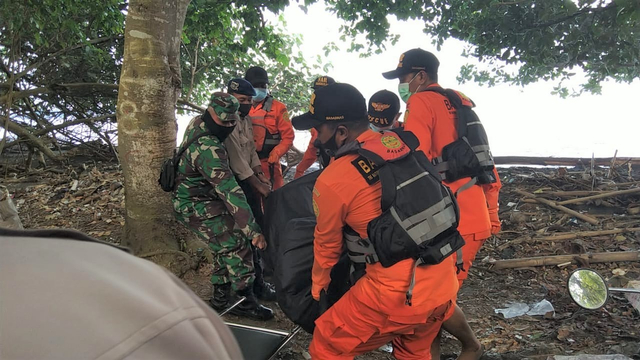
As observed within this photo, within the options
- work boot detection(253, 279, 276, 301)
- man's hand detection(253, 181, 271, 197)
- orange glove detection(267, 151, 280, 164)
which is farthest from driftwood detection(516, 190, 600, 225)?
man's hand detection(253, 181, 271, 197)

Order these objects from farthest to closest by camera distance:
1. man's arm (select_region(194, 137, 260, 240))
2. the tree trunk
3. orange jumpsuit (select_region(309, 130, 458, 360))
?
the tree trunk
man's arm (select_region(194, 137, 260, 240))
orange jumpsuit (select_region(309, 130, 458, 360))

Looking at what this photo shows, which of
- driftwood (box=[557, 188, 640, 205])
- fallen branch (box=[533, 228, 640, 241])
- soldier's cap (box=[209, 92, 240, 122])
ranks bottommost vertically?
fallen branch (box=[533, 228, 640, 241])

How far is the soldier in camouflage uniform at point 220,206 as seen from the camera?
318 centimetres

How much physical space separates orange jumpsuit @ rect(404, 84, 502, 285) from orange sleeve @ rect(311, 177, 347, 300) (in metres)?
1.00

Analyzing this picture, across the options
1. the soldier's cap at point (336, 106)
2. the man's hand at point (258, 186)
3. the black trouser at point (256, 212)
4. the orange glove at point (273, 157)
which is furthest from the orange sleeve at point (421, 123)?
the orange glove at point (273, 157)

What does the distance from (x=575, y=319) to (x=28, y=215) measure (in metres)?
6.70

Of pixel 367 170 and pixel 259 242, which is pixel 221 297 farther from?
pixel 367 170

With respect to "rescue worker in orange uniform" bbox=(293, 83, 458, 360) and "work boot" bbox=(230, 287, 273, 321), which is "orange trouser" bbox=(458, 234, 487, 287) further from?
"work boot" bbox=(230, 287, 273, 321)

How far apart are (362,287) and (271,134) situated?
3.14 m

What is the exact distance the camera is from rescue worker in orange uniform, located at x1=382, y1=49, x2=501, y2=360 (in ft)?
8.75

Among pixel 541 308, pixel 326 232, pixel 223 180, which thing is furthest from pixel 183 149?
pixel 541 308

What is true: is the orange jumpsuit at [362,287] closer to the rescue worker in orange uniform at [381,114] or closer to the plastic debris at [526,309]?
the rescue worker in orange uniform at [381,114]

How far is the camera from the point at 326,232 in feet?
6.82

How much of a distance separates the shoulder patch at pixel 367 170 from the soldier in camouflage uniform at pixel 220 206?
146 cm
